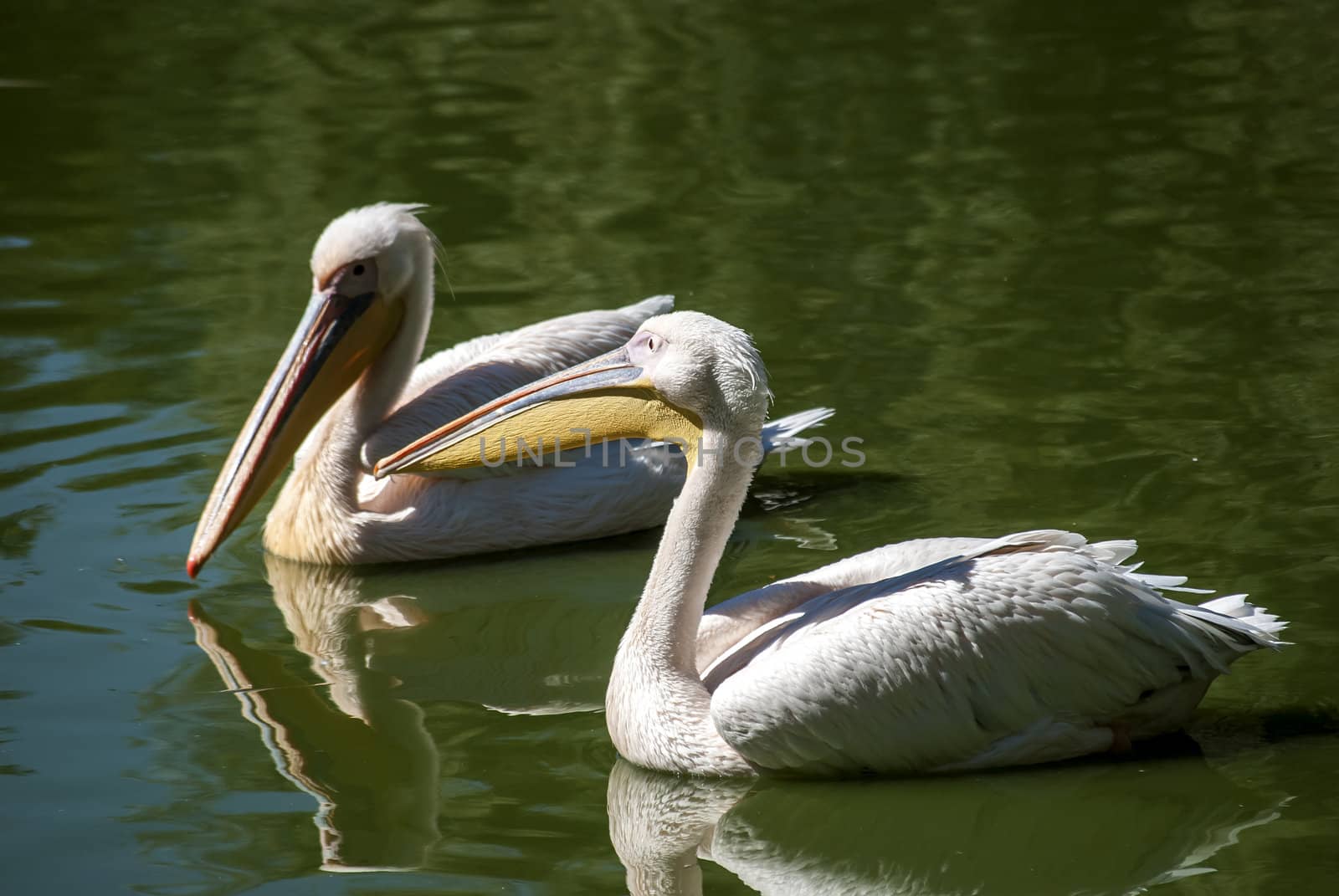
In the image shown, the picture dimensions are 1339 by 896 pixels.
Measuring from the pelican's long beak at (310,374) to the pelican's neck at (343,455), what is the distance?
0.21 ft

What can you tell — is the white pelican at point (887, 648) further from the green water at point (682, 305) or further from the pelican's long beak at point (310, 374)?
the pelican's long beak at point (310, 374)

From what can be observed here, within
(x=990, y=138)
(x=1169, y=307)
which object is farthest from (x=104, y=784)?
(x=990, y=138)

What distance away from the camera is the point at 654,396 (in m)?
4.38

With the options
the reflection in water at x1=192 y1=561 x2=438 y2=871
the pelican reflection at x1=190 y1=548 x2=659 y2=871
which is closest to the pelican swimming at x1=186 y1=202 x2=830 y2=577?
the pelican reflection at x1=190 y1=548 x2=659 y2=871

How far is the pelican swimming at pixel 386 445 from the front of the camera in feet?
18.9

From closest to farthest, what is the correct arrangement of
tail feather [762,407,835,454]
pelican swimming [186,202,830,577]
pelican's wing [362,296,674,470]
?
pelican swimming [186,202,830,577] → pelican's wing [362,296,674,470] → tail feather [762,407,835,454]

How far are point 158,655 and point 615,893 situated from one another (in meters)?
1.93

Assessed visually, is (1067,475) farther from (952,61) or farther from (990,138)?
(952,61)

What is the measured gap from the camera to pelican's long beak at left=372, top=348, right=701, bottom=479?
4398mm

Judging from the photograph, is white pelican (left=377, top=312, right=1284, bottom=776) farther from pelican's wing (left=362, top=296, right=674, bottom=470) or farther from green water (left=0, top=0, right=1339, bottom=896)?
pelican's wing (left=362, top=296, right=674, bottom=470)

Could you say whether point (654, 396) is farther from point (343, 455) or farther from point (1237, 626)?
point (343, 455)


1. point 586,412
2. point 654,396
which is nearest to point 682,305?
point 586,412

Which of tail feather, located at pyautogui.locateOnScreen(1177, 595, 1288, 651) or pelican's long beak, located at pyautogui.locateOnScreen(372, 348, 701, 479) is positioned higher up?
pelican's long beak, located at pyautogui.locateOnScreen(372, 348, 701, 479)

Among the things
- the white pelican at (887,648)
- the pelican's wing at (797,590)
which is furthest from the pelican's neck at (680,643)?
the pelican's wing at (797,590)
